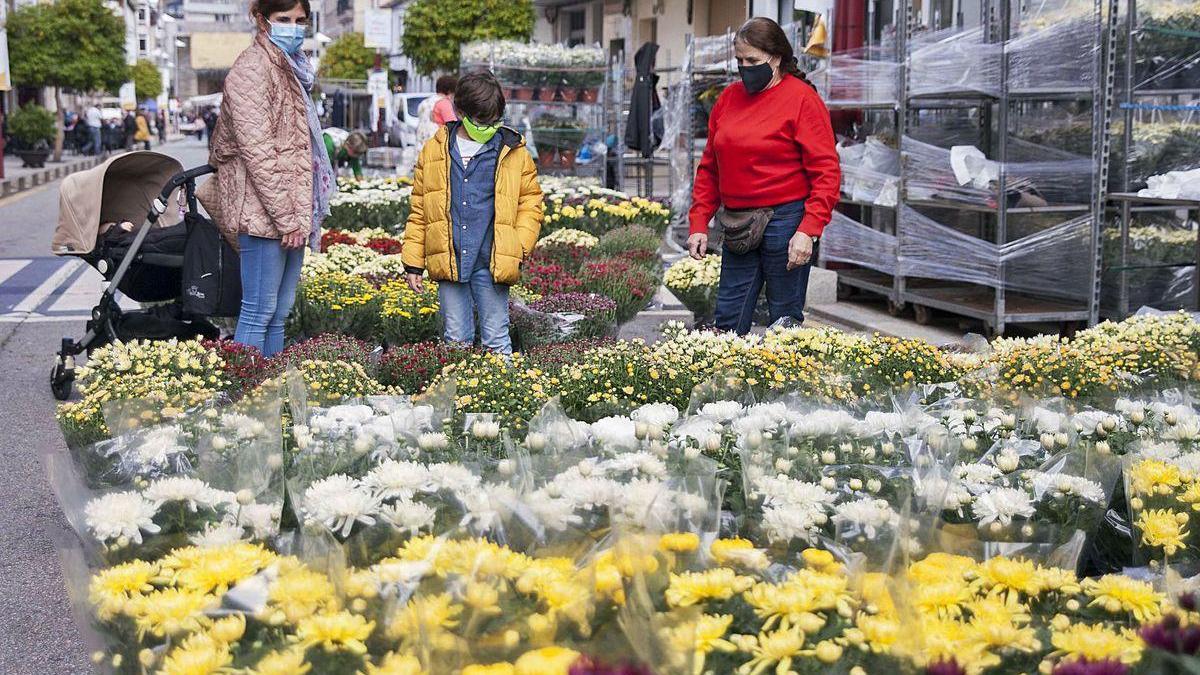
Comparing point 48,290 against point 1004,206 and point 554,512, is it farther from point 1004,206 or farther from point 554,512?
point 554,512

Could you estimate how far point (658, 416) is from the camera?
3.73m

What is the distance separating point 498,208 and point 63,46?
3582 centimetres

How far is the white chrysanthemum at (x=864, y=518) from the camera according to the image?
8.18 feet

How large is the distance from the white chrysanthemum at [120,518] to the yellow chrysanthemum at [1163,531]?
76.2 inches

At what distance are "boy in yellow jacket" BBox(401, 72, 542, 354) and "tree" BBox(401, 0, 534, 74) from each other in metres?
23.0

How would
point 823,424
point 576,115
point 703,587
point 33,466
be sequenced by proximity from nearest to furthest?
point 703,587
point 823,424
point 33,466
point 576,115

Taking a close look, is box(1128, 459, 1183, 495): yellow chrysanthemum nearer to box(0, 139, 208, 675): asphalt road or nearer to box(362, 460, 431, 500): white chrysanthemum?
box(362, 460, 431, 500): white chrysanthemum

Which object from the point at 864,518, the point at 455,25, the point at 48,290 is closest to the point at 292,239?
the point at 864,518

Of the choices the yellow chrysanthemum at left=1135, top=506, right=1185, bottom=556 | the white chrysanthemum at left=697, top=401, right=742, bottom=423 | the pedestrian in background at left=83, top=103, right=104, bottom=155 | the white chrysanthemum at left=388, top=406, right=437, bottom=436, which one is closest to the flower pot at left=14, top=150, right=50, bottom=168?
the pedestrian in background at left=83, top=103, right=104, bottom=155

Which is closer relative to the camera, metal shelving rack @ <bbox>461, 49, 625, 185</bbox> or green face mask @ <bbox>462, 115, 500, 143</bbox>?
green face mask @ <bbox>462, 115, 500, 143</bbox>

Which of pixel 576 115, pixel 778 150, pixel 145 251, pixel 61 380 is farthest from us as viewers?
pixel 576 115

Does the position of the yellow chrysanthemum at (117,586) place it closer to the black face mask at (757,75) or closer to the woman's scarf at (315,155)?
the woman's scarf at (315,155)

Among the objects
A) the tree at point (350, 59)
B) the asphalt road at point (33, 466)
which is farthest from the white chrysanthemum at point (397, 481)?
the tree at point (350, 59)

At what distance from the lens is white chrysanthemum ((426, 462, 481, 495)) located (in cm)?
268
